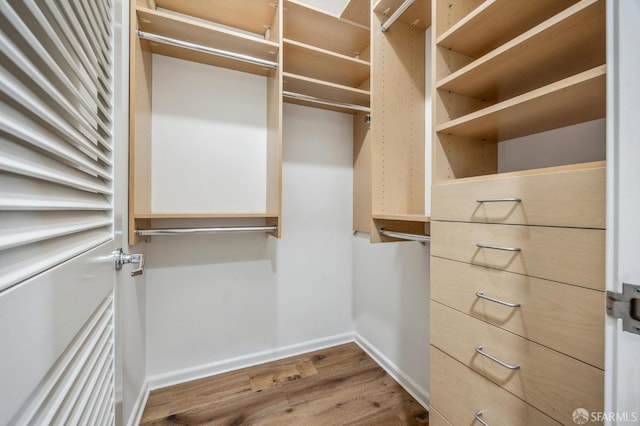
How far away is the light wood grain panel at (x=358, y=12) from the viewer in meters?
1.59

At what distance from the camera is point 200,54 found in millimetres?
1605

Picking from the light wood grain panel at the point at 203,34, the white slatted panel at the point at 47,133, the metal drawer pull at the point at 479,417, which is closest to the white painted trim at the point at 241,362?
the white slatted panel at the point at 47,133

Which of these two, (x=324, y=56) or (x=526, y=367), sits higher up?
(x=324, y=56)

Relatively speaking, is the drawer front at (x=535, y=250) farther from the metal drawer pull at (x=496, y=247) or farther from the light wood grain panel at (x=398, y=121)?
the light wood grain panel at (x=398, y=121)

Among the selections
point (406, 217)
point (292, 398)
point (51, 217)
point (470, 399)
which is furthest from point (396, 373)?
point (51, 217)

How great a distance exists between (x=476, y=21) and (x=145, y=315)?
229 cm

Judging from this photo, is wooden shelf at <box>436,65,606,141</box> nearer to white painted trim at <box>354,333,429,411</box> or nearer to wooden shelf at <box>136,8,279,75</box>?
wooden shelf at <box>136,8,279,75</box>

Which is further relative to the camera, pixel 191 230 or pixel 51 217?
pixel 191 230

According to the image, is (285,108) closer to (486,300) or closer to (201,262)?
(201,262)

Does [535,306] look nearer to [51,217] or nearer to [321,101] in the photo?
[51,217]

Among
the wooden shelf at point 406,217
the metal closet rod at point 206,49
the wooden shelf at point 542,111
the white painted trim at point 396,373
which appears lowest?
the white painted trim at point 396,373

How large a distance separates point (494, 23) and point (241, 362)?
238 centimetres

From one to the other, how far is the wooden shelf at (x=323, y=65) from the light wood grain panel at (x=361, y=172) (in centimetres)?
30

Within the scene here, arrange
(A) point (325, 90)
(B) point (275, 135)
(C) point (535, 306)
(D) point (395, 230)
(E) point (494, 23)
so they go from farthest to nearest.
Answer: (A) point (325, 90) → (B) point (275, 135) → (D) point (395, 230) → (E) point (494, 23) → (C) point (535, 306)
